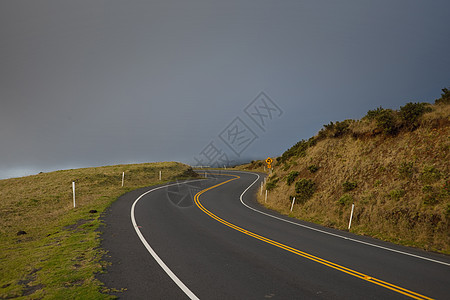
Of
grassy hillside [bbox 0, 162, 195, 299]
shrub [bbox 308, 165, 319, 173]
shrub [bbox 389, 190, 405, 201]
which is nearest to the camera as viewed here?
grassy hillside [bbox 0, 162, 195, 299]

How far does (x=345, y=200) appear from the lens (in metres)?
15.6

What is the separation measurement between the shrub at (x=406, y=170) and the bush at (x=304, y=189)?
607cm

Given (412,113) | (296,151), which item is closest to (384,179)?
(412,113)

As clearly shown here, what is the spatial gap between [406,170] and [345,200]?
3.69m

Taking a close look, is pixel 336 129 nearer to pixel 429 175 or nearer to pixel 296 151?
pixel 296 151

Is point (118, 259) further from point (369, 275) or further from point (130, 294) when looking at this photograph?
point (369, 275)

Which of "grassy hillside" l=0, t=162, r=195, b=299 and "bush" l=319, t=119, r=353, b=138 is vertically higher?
"bush" l=319, t=119, r=353, b=138

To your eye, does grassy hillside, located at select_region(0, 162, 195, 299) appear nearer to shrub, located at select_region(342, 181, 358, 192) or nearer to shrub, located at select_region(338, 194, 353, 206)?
shrub, located at select_region(338, 194, 353, 206)

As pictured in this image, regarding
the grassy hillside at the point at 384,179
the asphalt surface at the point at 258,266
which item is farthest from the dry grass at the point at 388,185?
the asphalt surface at the point at 258,266

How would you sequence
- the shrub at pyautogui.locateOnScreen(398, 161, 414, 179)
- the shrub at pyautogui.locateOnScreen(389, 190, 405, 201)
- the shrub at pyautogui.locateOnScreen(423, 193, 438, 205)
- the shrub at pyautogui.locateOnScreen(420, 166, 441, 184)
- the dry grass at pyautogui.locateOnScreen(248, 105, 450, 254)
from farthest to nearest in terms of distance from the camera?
the shrub at pyautogui.locateOnScreen(398, 161, 414, 179) < the shrub at pyautogui.locateOnScreen(389, 190, 405, 201) < the shrub at pyautogui.locateOnScreen(420, 166, 441, 184) < the shrub at pyautogui.locateOnScreen(423, 193, 438, 205) < the dry grass at pyautogui.locateOnScreen(248, 105, 450, 254)

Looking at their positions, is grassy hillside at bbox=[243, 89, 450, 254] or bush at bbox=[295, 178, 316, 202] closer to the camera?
grassy hillside at bbox=[243, 89, 450, 254]

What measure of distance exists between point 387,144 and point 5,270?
20803mm

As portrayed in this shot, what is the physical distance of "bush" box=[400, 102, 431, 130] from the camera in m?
17.0

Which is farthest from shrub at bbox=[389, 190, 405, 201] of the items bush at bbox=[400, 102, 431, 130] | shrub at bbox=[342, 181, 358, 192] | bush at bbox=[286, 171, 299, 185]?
bush at bbox=[286, 171, 299, 185]
